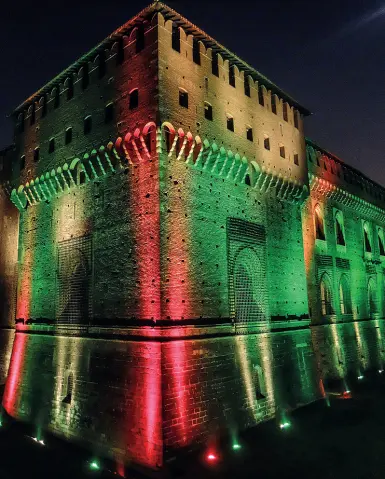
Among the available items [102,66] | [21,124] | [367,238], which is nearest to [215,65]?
[102,66]

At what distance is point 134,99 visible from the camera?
36.2ft

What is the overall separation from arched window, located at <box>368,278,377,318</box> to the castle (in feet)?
18.8

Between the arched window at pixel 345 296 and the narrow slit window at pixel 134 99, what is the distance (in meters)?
13.2

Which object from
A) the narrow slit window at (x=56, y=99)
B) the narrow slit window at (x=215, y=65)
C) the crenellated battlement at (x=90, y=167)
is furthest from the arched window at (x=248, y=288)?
the narrow slit window at (x=56, y=99)

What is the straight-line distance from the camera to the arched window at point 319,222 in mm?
17812

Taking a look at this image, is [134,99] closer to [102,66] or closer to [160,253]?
[102,66]

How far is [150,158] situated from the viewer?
10.4 metres

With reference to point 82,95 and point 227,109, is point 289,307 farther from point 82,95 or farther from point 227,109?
point 82,95

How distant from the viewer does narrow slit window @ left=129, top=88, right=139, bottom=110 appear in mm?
10898

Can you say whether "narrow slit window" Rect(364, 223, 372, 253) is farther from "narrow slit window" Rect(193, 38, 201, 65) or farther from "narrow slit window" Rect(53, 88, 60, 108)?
"narrow slit window" Rect(53, 88, 60, 108)

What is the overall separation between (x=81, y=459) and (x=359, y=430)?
7872mm

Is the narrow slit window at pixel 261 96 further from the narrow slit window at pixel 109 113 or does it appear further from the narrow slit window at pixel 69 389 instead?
the narrow slit window at pixel 69 389

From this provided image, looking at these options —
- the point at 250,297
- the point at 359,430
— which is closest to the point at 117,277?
the point at 250,297

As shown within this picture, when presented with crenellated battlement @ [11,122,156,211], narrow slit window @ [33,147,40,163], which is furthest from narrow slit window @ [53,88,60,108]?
crenellated battlement @ [11,122,156,211]
